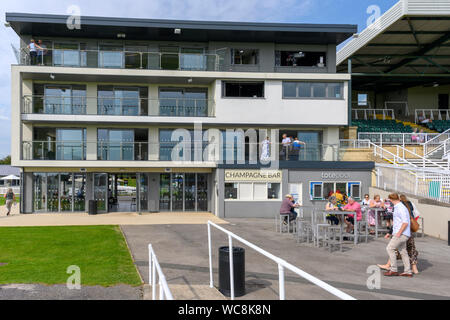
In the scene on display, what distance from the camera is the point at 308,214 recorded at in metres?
22.3

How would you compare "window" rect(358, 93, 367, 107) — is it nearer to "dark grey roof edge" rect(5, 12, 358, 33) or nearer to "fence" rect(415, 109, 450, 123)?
"fence" rect(415, 109, 450, 123)

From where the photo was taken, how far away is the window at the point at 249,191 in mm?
22266

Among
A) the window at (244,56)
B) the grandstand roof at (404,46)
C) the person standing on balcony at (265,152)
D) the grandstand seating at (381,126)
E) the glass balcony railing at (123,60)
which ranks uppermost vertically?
the grandstand roof at (404,46)

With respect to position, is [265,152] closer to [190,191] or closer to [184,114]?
[184,114]

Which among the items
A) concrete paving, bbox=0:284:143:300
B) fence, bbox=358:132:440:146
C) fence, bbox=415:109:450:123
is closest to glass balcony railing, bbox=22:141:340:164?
fence, bbox=358:132:440:146

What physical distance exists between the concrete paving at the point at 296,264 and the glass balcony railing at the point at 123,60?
12.3 meters

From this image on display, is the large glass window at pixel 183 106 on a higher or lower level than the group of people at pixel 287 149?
higher

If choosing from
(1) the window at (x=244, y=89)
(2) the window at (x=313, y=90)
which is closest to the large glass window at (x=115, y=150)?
(1) the window at (x=244, y=89)

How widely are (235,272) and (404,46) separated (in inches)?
1238

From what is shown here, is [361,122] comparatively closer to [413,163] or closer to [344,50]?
[344,50]

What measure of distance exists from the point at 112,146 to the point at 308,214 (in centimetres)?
1261

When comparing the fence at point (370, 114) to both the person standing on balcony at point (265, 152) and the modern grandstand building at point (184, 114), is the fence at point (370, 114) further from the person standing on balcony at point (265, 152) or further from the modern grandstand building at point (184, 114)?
the person standing on balcony at point (265, 152)

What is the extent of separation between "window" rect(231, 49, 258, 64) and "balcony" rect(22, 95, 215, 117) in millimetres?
3630

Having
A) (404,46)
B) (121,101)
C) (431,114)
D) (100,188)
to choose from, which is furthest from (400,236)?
(431,114)
